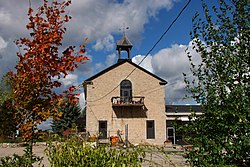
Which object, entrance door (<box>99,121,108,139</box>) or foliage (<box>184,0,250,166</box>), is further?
entrance door (<box>99,121,108,139</box>)

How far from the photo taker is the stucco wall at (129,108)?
29219 millimetres

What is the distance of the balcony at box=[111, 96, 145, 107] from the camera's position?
95.7ft

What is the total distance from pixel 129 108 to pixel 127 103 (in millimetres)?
919

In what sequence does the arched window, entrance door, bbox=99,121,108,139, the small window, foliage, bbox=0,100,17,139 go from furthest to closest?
the arched window < the small window < entrance door, bbox=99,121,108,139 < foliage, bbox=0,100,17,139

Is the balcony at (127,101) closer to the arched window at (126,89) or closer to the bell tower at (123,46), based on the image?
the arched window at (126,89)

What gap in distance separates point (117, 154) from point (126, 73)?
2779 centimetres

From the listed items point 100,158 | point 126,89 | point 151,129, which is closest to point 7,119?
point 100,158

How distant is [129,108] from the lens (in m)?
30.0

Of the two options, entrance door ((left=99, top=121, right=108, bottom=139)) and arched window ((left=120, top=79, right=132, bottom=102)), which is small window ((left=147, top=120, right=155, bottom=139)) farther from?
entrance door ((left=99, top=121, right=108, bottom=139))

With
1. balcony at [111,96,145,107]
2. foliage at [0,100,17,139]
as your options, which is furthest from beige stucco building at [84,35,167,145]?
foliage at [0,100,17,139]

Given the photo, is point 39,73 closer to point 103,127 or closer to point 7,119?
point 7,119

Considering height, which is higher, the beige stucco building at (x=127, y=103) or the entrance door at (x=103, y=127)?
the beige stucco building at (x=127, y=103)

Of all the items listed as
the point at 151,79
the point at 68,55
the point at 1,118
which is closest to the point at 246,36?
the point at 68,55

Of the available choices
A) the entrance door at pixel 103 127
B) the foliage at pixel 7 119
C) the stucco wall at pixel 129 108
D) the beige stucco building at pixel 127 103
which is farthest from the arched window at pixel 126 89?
the foliage at pixel 7 119
